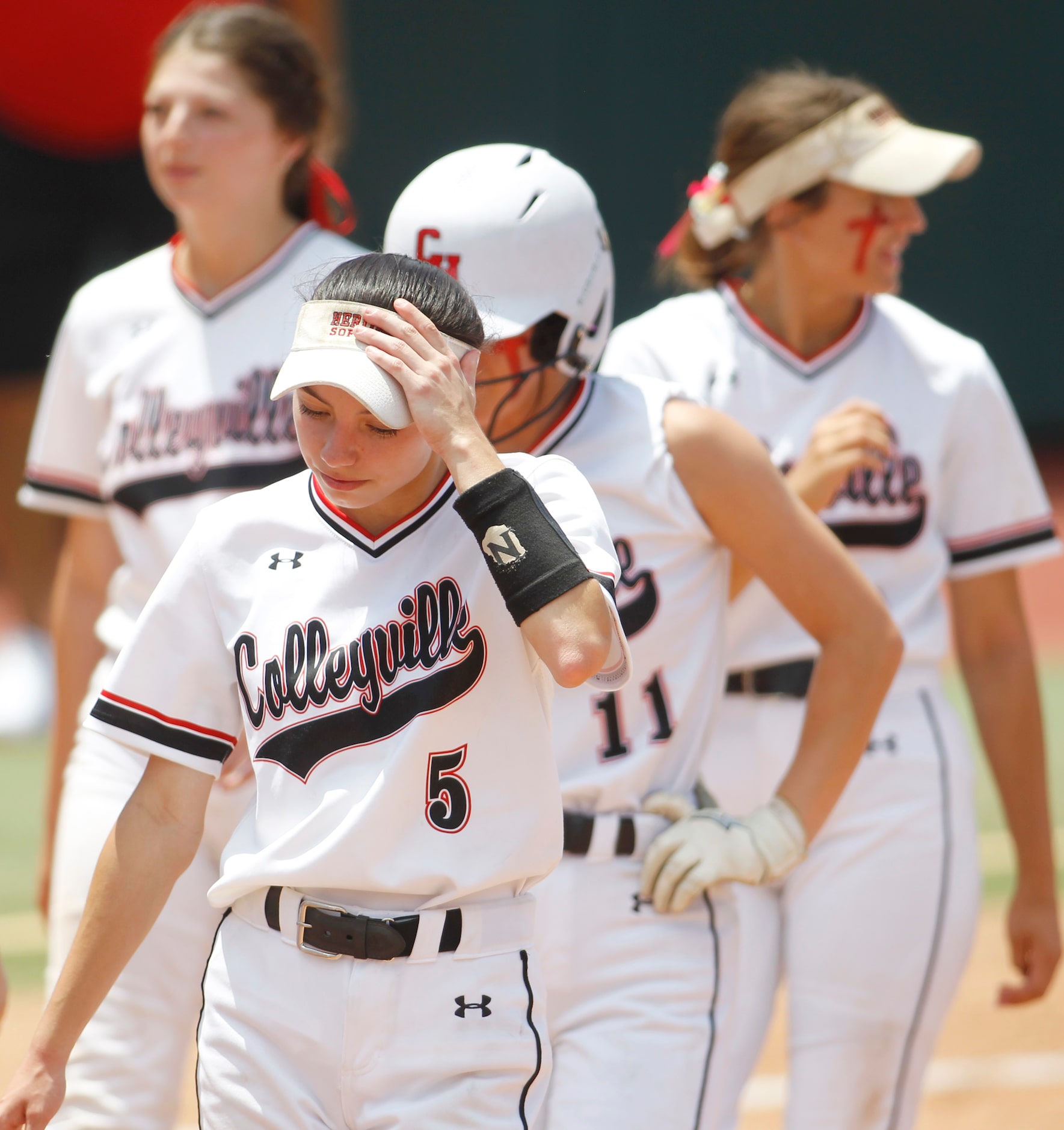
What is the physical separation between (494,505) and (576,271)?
0.98m

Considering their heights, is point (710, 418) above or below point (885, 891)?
above

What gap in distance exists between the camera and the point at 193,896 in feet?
11.2

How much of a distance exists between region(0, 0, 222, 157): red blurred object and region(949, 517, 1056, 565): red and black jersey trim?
7.61 meters

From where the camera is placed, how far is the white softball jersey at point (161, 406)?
3.75 metres

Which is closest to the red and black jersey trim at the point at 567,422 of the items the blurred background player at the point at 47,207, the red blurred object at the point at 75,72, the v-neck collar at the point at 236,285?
the v-neck collar at the point at 236,285

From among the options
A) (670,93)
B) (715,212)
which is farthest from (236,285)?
(670,93)

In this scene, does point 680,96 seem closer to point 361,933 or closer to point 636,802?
point 636,802

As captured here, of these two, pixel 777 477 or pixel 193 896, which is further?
pixel 193 896

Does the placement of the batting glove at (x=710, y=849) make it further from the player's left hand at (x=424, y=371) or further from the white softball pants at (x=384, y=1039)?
the player's left hand at (x=424, y=371)

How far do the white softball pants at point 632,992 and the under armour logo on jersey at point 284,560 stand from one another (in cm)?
75

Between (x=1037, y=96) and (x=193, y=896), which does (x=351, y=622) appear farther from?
(x=1037, y=96)

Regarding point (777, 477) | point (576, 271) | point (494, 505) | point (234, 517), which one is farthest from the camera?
point (576, 271)

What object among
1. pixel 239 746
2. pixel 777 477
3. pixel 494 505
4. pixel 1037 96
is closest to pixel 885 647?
pixel 777 477

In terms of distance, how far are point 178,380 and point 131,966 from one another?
1222mm
